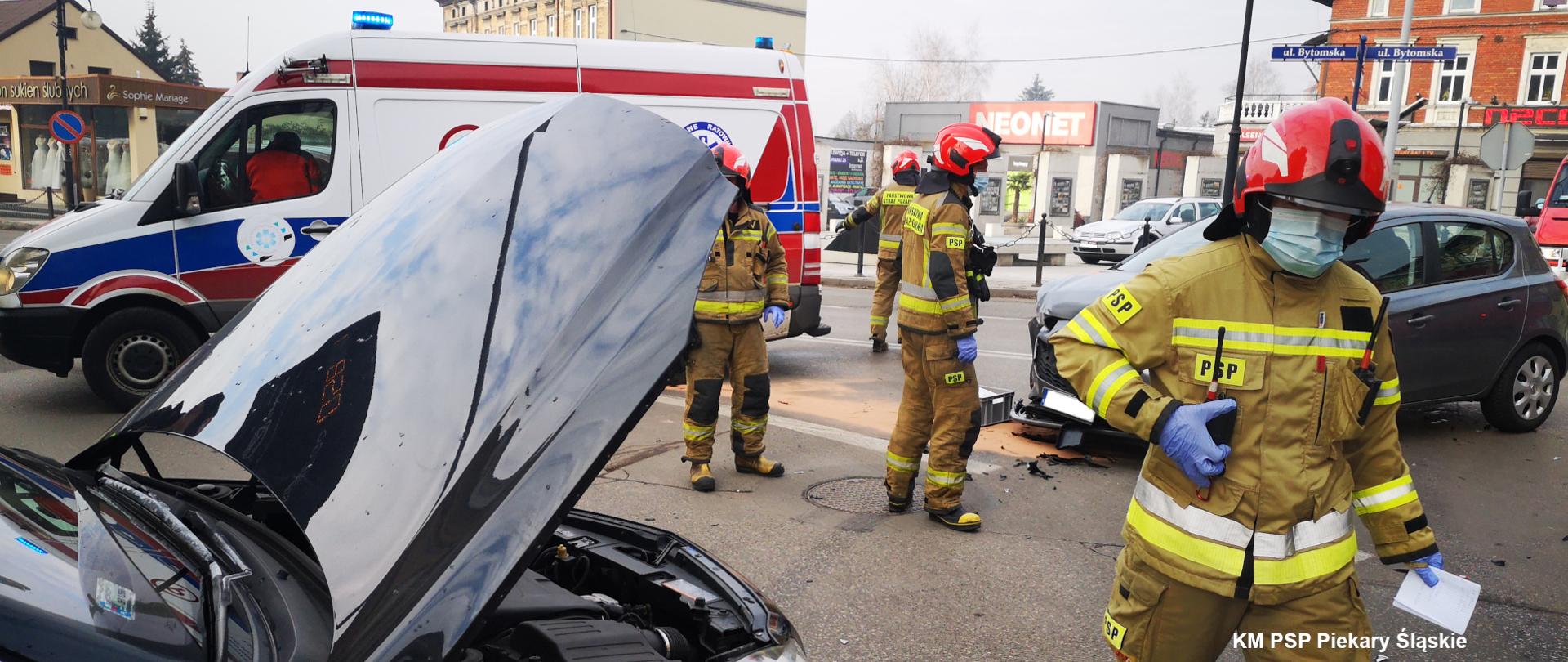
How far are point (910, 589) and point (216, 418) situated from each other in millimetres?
3024

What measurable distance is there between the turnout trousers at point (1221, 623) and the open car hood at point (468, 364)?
1.38 m

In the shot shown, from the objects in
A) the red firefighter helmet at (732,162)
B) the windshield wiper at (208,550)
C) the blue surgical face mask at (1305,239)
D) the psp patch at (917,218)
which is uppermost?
the red firefighter helmet at (732,162)

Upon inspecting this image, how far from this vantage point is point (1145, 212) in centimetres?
2328

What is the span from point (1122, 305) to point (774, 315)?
3.48 meters

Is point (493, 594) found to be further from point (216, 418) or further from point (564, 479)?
point (216, 418)

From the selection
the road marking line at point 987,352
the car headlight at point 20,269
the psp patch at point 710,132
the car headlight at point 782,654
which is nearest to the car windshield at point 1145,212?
the road marking line at point 987,352

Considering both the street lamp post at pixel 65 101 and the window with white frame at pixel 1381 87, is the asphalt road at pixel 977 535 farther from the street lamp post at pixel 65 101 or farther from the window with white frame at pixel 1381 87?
the window with white frame at pixel 1381 87

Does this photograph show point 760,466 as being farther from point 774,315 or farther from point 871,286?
point 871,286

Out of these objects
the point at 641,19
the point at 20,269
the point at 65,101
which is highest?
the point at 641,19

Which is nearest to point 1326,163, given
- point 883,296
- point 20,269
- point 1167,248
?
point 1167,248

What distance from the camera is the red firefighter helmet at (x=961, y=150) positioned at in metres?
4.98

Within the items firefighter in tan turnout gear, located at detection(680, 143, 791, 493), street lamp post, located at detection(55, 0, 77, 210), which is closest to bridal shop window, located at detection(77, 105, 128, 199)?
street lamp post, located at detection(55, 0, 77, 210)

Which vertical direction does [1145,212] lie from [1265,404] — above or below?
below

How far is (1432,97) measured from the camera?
41.5 m
